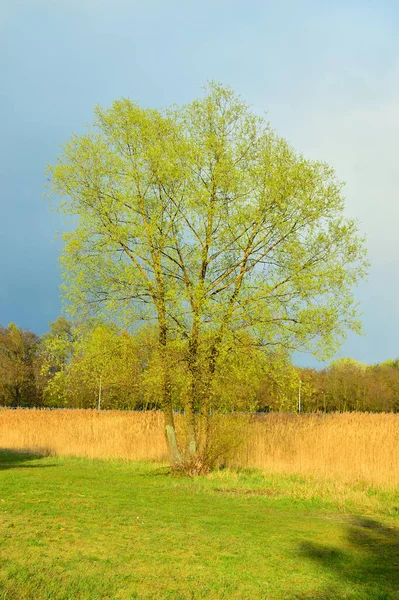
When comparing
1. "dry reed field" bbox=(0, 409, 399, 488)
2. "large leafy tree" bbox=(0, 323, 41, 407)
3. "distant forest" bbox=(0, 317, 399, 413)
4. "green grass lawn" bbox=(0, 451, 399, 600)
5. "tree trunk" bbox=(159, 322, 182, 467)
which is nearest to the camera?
"green grass lawn" bbox=(0, 451, 399, 600)

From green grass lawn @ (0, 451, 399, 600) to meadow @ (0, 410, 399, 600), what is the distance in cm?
2

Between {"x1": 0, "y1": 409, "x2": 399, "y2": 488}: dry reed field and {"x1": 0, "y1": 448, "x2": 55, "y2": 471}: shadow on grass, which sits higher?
{"x1": 0, "y1": 409, "x2": 399, "y2": 488}: dry reed field

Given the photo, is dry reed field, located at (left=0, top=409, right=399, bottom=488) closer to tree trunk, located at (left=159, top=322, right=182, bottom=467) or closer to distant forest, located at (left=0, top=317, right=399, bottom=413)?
tree trunk, located at (left=159, top=322, right=182, bottom=467)

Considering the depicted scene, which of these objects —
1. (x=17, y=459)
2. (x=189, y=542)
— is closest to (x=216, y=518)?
(x=189, y=542)

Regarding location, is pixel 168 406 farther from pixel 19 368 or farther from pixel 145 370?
pixel 19 368

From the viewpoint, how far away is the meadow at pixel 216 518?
270 inches

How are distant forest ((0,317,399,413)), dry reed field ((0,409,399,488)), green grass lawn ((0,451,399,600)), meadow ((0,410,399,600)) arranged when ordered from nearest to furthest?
green grass lawn ((0,451,399,600)) < meadow ((0,410,399,600)) < distant forest ((0,317,399,413)) < dry reed field ((0,409,399,488))

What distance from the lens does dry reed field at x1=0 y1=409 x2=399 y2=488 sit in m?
18.2

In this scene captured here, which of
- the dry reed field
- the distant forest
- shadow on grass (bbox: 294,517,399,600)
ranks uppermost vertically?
the distant forest

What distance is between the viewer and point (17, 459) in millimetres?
21844

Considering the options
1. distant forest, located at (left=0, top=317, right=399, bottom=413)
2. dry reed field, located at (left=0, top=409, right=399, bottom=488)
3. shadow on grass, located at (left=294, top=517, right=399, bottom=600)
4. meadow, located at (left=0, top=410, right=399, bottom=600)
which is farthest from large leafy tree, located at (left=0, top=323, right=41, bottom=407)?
shadow on grass, located at (left=294, top=517, right=399, bottom=600)

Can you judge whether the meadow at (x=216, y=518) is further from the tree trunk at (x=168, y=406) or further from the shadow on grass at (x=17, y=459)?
the tree trunk at (x=168, y=406)

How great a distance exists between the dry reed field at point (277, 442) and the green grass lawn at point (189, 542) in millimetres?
2829

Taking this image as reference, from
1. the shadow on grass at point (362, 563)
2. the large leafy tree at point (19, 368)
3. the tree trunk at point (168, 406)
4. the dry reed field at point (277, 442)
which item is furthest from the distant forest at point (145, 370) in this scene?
the large leafy tree at point (19, 368)
